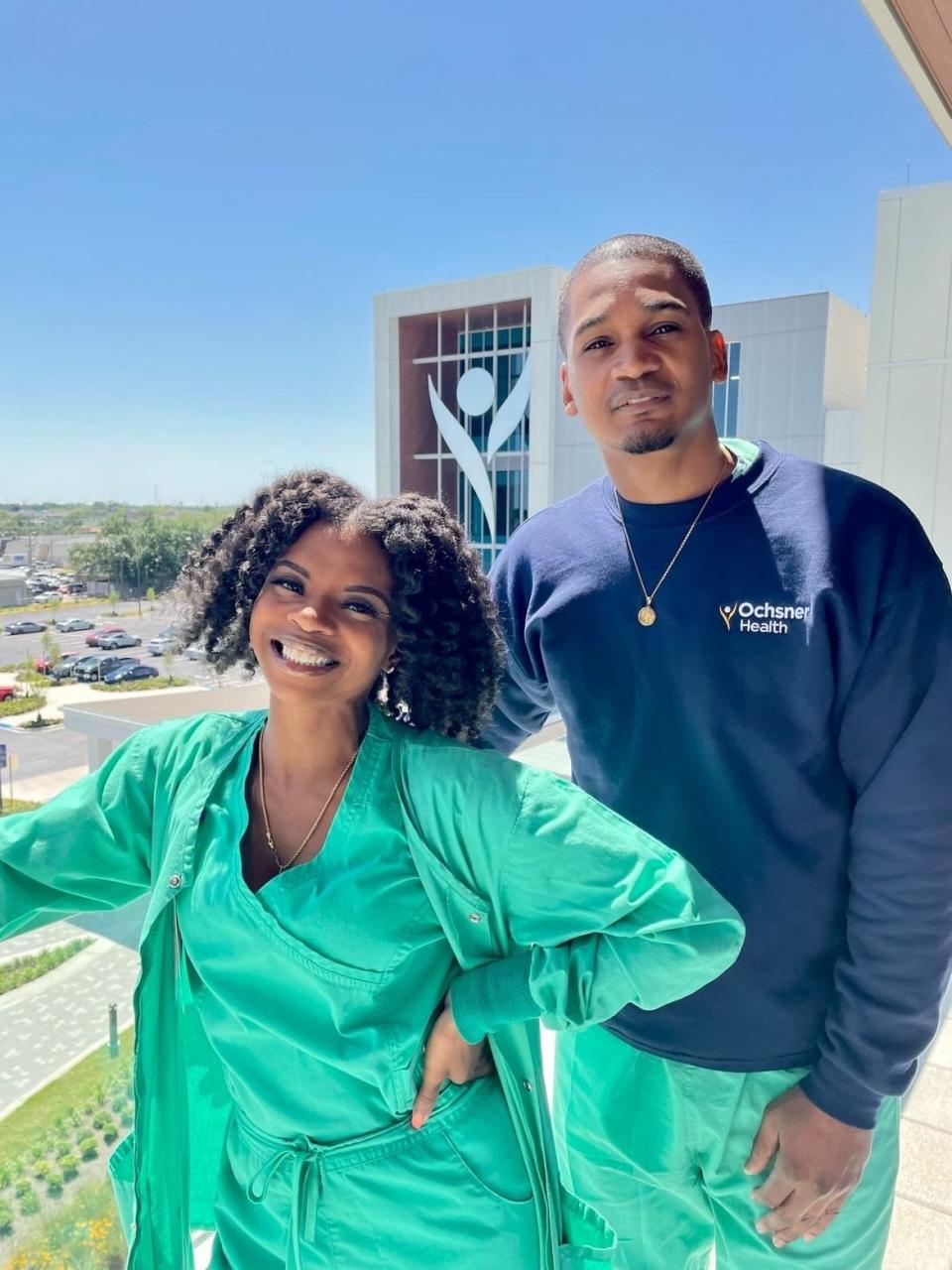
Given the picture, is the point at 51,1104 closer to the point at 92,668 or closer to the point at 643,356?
the point at 643,356

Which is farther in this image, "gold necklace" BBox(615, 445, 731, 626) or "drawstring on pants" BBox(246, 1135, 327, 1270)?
"gold necklace" BBox(615, 445, 731, 626)

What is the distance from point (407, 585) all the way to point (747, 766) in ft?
1.32

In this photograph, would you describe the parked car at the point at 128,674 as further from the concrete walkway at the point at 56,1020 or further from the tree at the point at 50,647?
the concrete walkway at the point at 56,1020

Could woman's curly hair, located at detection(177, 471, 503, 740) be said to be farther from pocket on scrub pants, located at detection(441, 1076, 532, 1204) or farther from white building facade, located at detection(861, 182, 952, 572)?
white building facade, located at detection(861, 182, 952, 572)

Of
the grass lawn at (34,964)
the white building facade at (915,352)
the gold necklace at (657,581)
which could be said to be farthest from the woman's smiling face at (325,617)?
the white building facade at (915,352)

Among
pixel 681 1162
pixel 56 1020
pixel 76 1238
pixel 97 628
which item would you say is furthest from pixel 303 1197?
pixel 97 628

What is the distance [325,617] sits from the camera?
826mm

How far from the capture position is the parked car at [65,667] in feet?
26.1

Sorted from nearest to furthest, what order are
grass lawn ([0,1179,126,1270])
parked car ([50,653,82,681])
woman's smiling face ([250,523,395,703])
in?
woman's smiling face ([250,523,395,703]), grass lawn ([0,1179,126,1270]), parked car ([50,653,82,681])

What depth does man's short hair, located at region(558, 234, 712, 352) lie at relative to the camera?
956 mm

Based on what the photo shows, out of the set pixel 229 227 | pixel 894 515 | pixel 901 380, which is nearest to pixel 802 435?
pixel 901 380

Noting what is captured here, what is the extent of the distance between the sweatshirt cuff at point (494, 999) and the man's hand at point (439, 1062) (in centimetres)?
1

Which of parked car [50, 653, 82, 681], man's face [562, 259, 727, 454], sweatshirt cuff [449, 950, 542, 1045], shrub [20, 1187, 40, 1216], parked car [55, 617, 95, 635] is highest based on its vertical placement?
man's face [562, 259, 727, 454]

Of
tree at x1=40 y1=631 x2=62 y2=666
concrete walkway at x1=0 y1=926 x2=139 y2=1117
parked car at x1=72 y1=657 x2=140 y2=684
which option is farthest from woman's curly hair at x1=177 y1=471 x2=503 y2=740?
parked car at x1=72 y1=657 x2=140 y2=684
